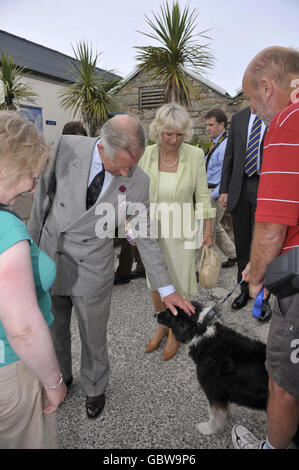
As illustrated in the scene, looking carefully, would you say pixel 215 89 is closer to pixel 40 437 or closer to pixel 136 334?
pixel 136 334

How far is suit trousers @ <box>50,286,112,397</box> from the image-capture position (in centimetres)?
211

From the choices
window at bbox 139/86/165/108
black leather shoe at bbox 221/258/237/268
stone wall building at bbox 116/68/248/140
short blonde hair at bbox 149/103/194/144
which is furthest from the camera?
window at bbox 139/86/165/108

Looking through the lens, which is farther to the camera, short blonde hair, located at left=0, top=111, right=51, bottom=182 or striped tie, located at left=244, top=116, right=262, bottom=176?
striped tie, located at left=244, top=116, right=262, bottom=176

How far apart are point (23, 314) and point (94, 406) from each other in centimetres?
174

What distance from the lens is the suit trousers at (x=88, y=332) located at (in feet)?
6.93

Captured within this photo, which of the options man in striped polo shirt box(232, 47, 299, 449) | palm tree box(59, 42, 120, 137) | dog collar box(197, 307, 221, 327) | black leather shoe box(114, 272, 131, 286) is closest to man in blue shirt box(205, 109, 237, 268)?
black leather shoe box(114, 272, 131, 286)

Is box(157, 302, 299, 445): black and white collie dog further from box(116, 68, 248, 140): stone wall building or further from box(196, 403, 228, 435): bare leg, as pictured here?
box(116, 68, 248, 140): stone wall building

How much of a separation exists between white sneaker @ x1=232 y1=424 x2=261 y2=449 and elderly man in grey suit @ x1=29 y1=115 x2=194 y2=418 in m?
0.87

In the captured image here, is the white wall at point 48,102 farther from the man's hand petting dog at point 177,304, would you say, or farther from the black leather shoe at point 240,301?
the man's hand petting dog at point 177,304

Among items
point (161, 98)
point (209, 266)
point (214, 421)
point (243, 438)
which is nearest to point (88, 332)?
point (214, 421)

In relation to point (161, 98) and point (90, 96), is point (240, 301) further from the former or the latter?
point (161, 98)

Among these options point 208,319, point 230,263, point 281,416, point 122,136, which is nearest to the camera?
point 281,416

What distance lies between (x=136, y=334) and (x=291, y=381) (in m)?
2.20

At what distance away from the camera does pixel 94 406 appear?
2.30m
